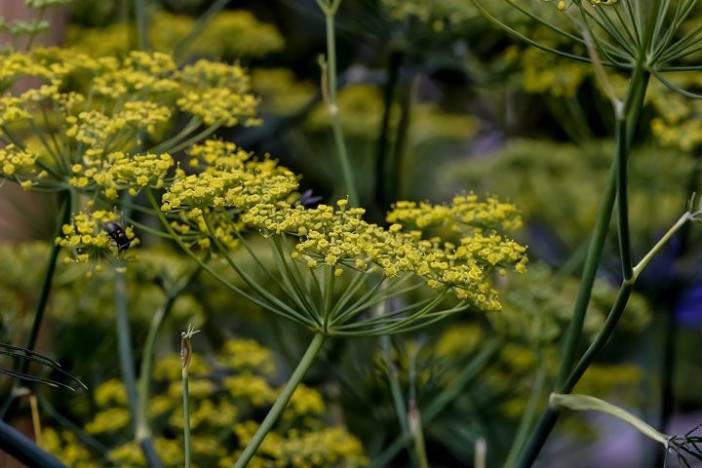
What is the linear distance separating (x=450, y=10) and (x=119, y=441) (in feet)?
3.77

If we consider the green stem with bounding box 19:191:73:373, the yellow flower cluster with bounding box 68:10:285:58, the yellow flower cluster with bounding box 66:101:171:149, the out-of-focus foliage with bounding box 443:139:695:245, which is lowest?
the green stem with bounding box 19:191:73:373

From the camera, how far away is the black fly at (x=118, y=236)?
1323 mm

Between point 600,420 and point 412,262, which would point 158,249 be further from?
point 600,420

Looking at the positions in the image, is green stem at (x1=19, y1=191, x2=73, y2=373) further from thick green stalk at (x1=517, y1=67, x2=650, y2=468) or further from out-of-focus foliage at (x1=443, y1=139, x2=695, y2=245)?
out-of-focus foliage at (x1=443, y1=139, x2=695, y2=245)

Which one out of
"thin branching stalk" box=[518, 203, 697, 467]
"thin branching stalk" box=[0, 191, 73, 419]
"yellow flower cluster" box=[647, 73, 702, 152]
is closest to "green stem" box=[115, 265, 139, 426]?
"thin branching stalk" box=[0, 191, 73, 419]

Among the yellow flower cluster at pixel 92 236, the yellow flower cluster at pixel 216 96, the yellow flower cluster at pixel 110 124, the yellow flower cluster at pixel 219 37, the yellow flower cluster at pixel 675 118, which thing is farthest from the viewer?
the yellow flower cluster at pixel 219 37

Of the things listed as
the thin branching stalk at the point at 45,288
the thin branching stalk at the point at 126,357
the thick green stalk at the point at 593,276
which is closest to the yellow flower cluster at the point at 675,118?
the thick green stalk at the point at 593,276

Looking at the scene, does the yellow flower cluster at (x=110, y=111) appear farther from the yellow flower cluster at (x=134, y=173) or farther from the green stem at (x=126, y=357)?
the green stem at (x=126, y=357)

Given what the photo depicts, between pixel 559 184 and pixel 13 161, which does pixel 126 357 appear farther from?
pixel 559 184

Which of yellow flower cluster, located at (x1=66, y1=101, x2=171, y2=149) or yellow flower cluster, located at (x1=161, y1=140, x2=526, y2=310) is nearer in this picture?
yellow flower cluster, located at (x1=161, y1=140, x2=526, y2=310)

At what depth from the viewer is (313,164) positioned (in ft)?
12.2

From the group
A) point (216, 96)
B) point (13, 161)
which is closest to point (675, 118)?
point (216, 96)

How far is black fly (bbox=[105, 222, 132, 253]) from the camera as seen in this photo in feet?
4.34

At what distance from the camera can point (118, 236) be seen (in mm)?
1330
